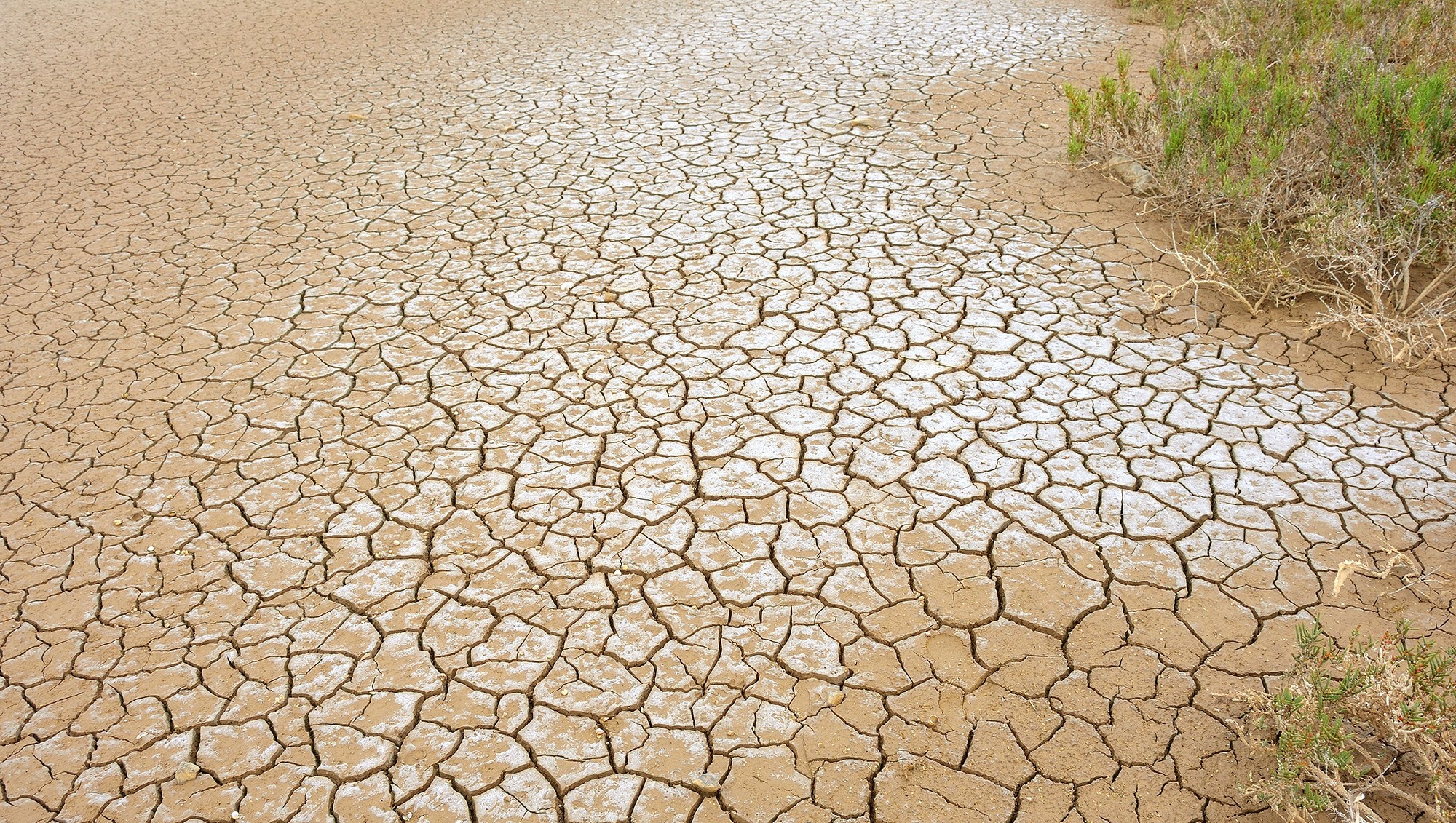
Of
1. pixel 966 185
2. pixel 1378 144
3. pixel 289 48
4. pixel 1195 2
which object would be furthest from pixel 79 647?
pixel 1195 2

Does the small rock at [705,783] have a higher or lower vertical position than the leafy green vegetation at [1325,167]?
lower

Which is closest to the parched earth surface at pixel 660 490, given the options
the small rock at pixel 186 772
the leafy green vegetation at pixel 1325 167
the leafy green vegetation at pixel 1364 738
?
the small rock at pixel 186 772

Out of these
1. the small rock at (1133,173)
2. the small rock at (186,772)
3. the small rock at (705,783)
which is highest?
the small rock at (1133,173)

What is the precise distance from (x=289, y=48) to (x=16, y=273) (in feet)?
14.1

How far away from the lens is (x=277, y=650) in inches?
101

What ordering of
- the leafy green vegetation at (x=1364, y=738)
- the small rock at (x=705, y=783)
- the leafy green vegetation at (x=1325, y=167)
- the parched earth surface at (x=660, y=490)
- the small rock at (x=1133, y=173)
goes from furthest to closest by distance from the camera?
the small rock at (x=1133, y=173) < the leafy green vegetation at (x=1325, y=167) < the parched earth surface at (x=660, y=490) < the small rock at (x=705, y=783) < the leafy green vegetation at (x=1364, y=738)

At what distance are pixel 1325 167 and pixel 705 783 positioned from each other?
12.7 ft

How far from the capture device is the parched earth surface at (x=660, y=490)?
2258mm

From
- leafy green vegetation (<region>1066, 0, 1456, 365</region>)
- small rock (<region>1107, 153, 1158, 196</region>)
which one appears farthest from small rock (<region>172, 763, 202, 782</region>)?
small rock (<region>1107, 153, 1158, 196</region>)

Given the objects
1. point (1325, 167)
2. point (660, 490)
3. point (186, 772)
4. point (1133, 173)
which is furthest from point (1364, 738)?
point (1133, 173)

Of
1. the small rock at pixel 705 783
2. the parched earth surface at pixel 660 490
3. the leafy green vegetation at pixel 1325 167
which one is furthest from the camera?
the leafy green vegetation at pixel 1325 167

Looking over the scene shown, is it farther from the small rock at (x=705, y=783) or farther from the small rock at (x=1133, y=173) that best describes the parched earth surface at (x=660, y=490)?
the small rock at (x=1133, y=173)

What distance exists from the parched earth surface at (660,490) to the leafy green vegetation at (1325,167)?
0.86 feet

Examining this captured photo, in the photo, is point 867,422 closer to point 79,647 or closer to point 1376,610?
point 1376,610
